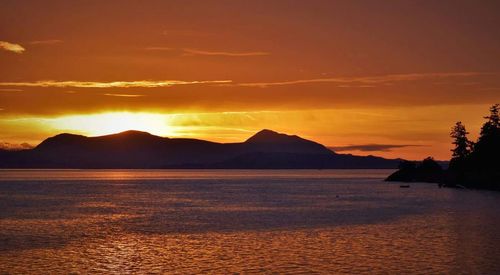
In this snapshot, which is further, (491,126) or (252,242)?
(491,126)

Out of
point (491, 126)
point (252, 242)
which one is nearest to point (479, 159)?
point (491, 126)

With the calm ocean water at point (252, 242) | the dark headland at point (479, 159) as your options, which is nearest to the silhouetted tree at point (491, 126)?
the dark headland at point (479, 159)

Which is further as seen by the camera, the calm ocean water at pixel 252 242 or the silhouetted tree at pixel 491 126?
the silhouetted tree at pixel 491 126

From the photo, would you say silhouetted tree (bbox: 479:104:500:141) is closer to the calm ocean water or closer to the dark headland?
the dark headland

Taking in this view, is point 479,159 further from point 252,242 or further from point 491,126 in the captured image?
point 252,242

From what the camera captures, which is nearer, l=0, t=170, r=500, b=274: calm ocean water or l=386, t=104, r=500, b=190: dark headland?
l=0, t=170, r=500, b=274: calm ocean water

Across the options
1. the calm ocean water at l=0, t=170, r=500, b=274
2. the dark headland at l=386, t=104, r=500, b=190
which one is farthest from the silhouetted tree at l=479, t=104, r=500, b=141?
the calm ocean water at l=0, t=170, r=500, b=274

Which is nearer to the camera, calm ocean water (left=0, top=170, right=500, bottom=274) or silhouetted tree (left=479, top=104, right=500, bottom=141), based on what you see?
calm ocean water (left=0, top=170, right=500, bottom=274)

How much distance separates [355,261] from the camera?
44.1 metres

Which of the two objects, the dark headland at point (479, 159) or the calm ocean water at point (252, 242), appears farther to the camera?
the dark headland at point (479, 159)

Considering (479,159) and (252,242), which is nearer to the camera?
(252,242)

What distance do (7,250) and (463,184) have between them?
154171 mm

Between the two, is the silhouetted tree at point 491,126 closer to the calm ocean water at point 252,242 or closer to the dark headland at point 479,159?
the dark headland at point 479,159

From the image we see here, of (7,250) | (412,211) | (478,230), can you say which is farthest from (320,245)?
Answer: (412,211)
